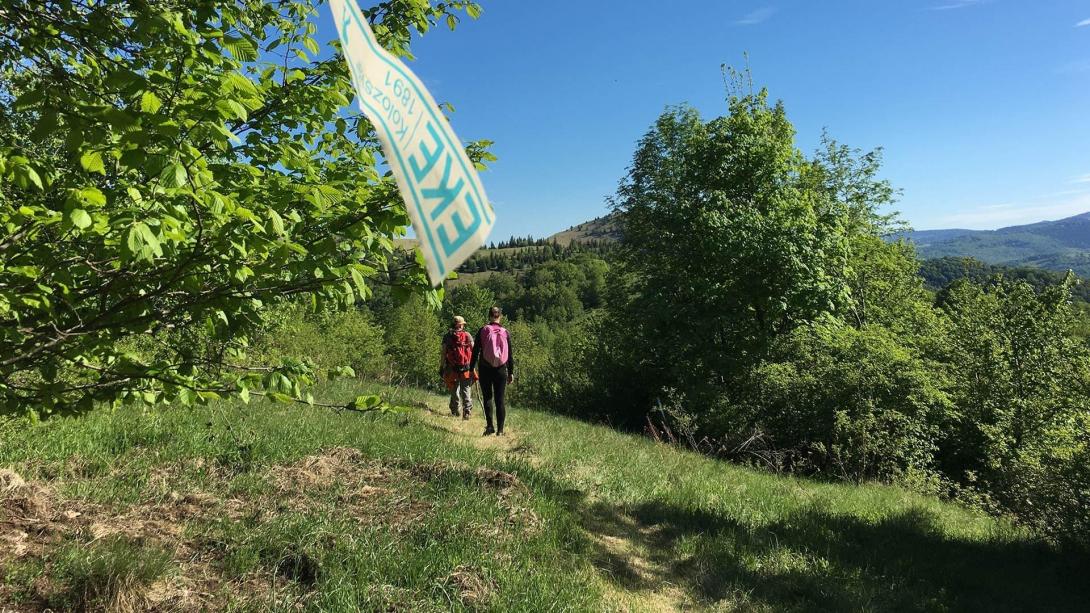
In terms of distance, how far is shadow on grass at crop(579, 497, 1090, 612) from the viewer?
4.83 metres

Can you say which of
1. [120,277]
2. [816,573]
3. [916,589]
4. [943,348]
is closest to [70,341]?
[120,277]

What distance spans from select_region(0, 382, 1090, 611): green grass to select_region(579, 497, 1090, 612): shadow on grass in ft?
0.08

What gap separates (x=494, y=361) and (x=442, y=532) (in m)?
4.24

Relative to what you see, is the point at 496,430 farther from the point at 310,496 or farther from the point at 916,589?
the point at 916,589

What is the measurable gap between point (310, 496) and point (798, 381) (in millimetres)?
10940

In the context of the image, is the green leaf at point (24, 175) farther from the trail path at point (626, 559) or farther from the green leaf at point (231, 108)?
the trail path at point (626, 559)

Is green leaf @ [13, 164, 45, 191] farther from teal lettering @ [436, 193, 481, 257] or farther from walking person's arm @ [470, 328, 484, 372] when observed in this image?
walking person's arm @ [470, 328, 484, 372]

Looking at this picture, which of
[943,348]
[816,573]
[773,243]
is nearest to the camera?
[816,573]

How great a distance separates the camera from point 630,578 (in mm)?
4719

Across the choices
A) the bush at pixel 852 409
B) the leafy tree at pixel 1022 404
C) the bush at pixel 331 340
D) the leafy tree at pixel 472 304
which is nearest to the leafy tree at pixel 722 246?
the bush at pixel 852 409

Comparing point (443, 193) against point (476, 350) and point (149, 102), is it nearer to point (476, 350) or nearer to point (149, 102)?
point (149, 102)

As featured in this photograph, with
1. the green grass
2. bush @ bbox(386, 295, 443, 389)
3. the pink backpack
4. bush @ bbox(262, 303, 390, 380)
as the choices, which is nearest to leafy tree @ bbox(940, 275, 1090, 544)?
the green grass

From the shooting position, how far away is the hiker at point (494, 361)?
8.54 m

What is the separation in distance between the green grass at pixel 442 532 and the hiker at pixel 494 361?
0.91 metres
